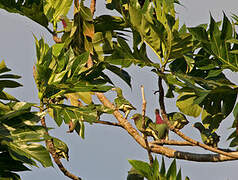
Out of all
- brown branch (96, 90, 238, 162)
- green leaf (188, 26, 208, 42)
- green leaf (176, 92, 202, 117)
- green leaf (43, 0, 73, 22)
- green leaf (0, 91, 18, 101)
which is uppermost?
green leaf (43, 0, 73, 22)

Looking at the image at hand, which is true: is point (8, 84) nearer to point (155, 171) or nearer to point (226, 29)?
point (155, 171)

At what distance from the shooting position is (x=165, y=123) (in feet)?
8.73

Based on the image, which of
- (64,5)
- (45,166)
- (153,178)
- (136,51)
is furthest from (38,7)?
(153,178)

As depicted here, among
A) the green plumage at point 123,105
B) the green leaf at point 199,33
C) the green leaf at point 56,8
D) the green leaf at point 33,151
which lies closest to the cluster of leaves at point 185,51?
the green leaf at point 199,33

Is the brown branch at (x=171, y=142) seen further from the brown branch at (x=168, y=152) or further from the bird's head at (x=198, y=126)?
the bird's head at (x=198, y=126)

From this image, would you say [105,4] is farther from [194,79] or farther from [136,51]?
[194,79]

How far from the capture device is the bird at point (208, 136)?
8.86 feet

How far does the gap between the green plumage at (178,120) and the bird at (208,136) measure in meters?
0.11

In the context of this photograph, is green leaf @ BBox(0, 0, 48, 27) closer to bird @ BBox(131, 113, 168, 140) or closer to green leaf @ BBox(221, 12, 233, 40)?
bird @ BBox(131, 113, 168, 140)

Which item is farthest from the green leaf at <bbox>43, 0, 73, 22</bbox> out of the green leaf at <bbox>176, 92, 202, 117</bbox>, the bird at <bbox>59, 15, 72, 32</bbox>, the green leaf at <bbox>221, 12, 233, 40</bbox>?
the green leaf at <bbox>221, 12, 233, 40</bbox>

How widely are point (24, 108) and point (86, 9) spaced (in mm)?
866

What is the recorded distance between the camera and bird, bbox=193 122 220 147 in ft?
8.86

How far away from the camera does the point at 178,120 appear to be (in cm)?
272

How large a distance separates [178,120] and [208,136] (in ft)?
0.66
